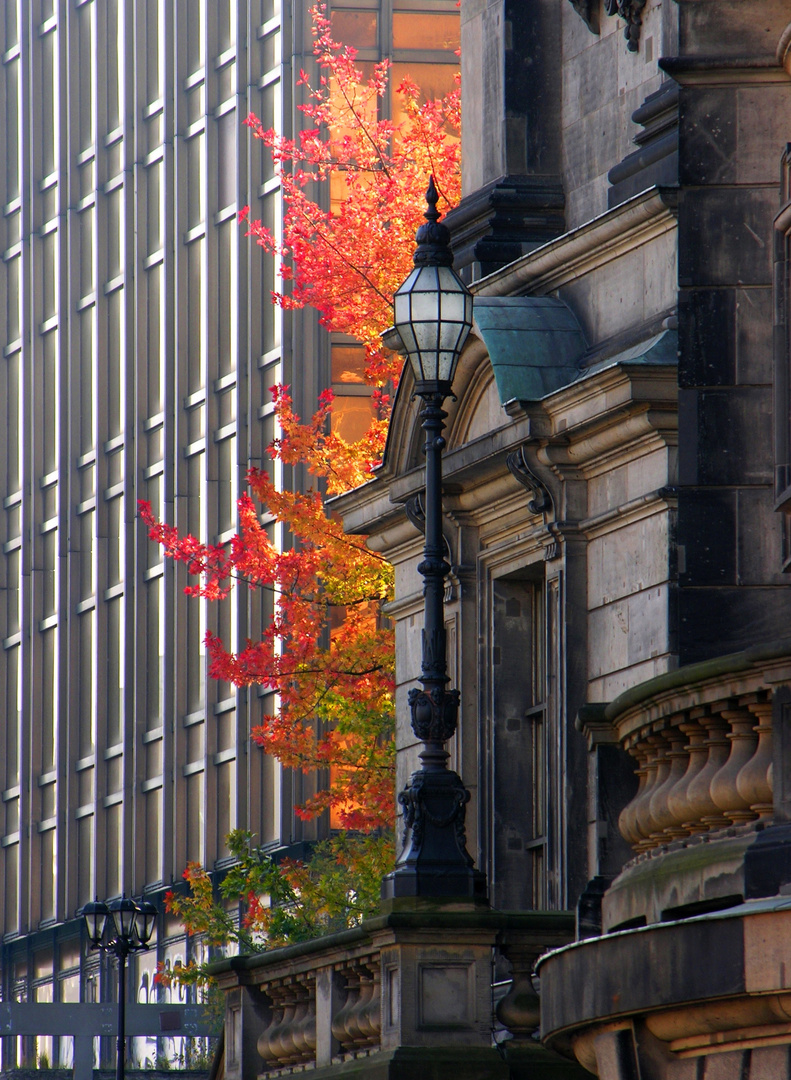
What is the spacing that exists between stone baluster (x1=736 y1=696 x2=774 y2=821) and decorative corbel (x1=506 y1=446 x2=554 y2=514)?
785 cm

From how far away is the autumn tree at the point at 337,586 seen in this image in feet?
88.2

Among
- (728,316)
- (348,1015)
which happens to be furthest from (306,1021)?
(728,316)

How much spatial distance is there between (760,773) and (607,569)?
24.3 feet

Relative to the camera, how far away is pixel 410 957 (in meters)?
12.7

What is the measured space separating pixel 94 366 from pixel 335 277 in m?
24.0

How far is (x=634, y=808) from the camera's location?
989cm

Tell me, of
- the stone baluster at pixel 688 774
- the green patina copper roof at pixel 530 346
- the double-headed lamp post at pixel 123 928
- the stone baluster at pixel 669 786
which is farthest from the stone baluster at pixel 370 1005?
the double-headed lamp post at pixel 123 928

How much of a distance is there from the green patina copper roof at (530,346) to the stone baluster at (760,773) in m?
7.97

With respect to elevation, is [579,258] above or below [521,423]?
above

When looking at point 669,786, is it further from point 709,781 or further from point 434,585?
point 434,585

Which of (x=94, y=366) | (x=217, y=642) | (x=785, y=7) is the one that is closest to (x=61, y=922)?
(x=94, y=366)

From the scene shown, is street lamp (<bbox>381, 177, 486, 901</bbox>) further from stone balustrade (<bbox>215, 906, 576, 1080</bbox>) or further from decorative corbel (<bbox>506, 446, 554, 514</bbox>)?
decorative corbel (<bbox>506, 446, 554, 514</bbox>)

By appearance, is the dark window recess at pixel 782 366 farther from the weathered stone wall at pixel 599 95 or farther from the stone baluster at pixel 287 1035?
the weathered stone wall at pixel 599 95

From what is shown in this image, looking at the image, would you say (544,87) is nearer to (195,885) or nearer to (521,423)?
(521,423)
